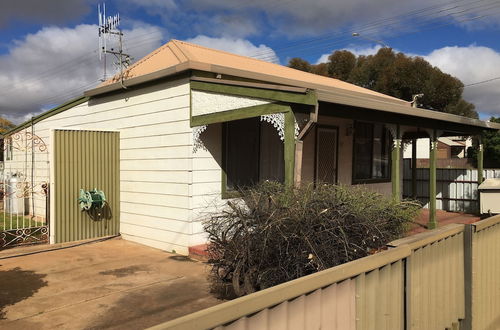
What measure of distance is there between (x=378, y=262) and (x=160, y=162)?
19.6 ft

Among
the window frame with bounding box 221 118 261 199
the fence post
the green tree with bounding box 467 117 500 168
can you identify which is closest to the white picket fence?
the window frame with bounding box 221 118 261 199

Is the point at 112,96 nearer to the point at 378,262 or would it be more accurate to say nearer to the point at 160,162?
the point at 160,162

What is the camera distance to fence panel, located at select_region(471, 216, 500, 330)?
3.62 metres

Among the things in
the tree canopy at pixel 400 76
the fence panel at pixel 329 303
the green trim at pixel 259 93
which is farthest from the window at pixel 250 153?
the tree canopy at pixel 400 76

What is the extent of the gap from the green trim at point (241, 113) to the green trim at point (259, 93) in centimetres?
11

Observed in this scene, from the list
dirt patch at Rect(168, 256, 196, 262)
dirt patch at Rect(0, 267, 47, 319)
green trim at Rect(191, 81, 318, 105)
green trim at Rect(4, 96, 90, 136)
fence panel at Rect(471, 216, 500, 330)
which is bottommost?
dirt patch at Rect(168, 256, 196, 262)

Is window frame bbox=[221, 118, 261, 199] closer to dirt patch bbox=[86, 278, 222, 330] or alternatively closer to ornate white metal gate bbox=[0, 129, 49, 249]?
dirt patch bbox=[86, 278, 222, 330]

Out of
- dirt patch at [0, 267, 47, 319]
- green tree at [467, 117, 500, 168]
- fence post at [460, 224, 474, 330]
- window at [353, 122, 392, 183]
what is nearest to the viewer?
fence post at [460, 224, 474, 330]

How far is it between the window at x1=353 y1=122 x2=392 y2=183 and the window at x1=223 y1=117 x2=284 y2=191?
2.95m

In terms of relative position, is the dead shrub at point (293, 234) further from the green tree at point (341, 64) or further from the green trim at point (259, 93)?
the green tree at point (341, 64)

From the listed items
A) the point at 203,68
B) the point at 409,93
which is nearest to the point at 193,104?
the point at 203,68

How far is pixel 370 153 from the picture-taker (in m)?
11.5

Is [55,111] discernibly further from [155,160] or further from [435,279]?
[435,279]

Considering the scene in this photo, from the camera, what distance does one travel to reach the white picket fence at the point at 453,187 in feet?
42.6
